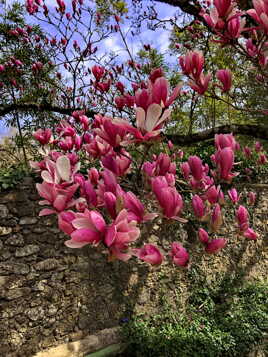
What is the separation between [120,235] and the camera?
693 millimetres

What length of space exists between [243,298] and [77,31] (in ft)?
13.7

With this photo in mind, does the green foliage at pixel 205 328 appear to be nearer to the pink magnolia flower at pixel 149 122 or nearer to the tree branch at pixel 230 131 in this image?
the tree branch at pixel 230 131

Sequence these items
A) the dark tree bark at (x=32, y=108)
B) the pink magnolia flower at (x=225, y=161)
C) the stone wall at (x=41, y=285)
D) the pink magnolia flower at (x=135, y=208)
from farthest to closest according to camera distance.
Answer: the dark tree bark at (x=32, y=108)
the stone wall at (x=41, y=285)
the pink magnolia flower at (x=225, y=161)
the pink magnolia flower at (x=135, y=208)

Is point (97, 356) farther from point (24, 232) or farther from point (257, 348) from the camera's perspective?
point (257, 348)

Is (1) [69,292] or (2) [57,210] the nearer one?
(2) [57,210]

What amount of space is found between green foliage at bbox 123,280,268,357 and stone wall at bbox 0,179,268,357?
342 millimetres

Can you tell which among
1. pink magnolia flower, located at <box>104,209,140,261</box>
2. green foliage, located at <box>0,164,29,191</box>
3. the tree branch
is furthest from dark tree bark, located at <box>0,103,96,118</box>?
pink magnolia flower, located at <box>104,209,140,261</box>

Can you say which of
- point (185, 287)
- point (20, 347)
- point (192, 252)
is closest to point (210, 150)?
point (192, 252)

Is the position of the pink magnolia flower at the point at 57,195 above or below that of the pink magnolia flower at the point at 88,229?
above

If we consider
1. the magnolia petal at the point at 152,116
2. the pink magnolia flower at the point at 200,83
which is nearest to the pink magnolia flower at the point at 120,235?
the magnolia petal at the point at 152,116

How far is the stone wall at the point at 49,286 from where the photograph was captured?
2.84m

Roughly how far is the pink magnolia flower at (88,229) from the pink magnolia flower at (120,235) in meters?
0.02

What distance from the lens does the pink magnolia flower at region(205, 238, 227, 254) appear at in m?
1.07

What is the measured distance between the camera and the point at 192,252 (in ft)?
13.6
